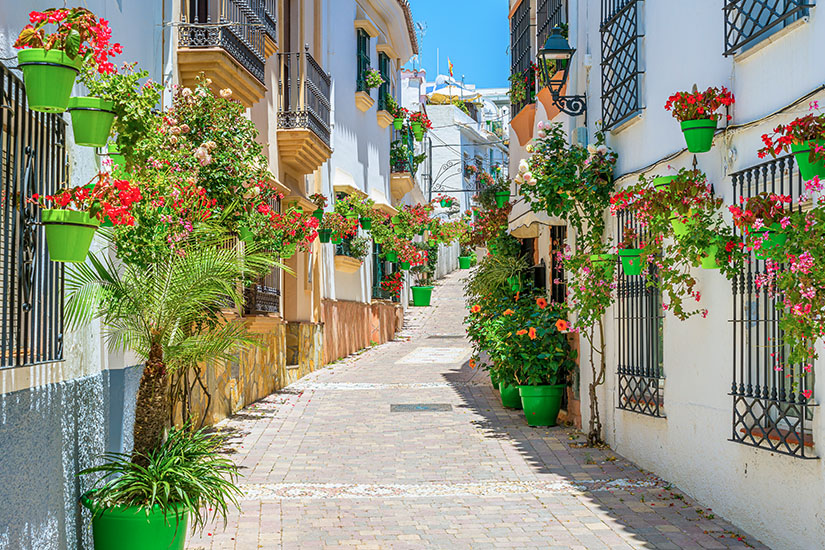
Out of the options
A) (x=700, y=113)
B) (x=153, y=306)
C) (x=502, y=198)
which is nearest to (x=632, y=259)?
(x=700, y=113)

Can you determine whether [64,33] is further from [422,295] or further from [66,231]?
[422,295]

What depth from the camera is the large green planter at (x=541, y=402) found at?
1239cm

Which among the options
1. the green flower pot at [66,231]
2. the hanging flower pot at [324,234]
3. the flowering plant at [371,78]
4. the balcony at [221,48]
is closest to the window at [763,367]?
the green flower pot at [66,231]

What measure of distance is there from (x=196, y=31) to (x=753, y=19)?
632cm

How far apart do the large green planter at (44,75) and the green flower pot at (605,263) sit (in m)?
6.57

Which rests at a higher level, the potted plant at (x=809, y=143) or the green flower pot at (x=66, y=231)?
the potted plant at (x=809, y=143)

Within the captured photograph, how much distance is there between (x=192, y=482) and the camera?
6180 mm

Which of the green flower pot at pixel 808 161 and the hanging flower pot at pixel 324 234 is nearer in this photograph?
the green flower pot at pixel 808 161

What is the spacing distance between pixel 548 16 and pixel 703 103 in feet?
23.6

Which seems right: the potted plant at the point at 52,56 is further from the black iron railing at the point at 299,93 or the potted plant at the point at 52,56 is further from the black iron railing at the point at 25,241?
the black iron railing at the point at 299,93

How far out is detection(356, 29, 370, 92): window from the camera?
23.6 metres

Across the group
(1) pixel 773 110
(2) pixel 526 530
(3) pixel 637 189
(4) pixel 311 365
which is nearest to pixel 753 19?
(1) pixel 773 110

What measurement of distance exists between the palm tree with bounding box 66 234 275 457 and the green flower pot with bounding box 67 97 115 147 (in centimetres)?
110

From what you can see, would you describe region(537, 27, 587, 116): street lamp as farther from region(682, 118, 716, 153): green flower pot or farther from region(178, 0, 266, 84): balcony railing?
region(682, 118, 716, 153): green flower pot
